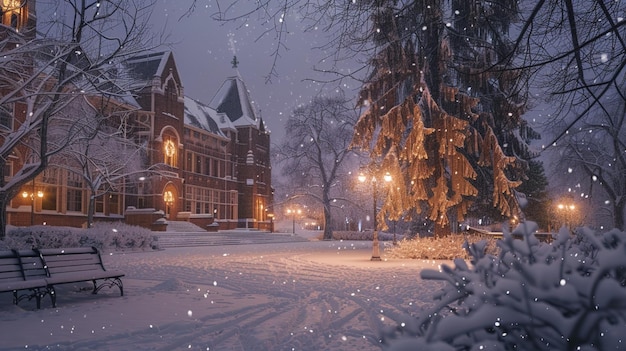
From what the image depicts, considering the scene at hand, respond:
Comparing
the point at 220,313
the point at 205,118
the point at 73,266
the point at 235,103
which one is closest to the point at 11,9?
the point at 73,266

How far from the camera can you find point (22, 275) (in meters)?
8.67

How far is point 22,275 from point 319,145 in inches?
1580

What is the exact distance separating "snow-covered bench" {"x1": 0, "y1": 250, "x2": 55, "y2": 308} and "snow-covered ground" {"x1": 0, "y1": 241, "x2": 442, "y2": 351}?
0.33 metres

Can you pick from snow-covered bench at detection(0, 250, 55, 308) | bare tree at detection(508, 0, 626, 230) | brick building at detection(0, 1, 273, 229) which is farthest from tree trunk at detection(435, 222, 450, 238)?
brick building at detection(0, 1, 273, 229)

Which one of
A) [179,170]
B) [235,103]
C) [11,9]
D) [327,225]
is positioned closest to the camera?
[11,9]

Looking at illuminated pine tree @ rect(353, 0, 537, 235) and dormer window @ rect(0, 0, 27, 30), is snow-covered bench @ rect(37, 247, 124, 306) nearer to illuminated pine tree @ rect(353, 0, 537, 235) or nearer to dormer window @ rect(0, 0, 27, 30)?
dormer window @ rect(0, 0, 27, 30)

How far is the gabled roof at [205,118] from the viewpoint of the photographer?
162ft

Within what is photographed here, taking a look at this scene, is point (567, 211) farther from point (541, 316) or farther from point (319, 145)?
point (541, 316)

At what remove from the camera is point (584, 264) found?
7.20 feet

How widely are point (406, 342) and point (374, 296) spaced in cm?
864

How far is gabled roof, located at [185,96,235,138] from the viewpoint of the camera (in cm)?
4941

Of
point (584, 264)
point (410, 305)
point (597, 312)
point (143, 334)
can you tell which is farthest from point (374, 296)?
point (597, 312)

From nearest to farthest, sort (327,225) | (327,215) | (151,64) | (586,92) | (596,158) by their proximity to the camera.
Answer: (586,92) → (596,158) → (151,64) → (327,215) → (327,225)

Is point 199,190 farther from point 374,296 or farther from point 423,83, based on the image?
point 374,296
